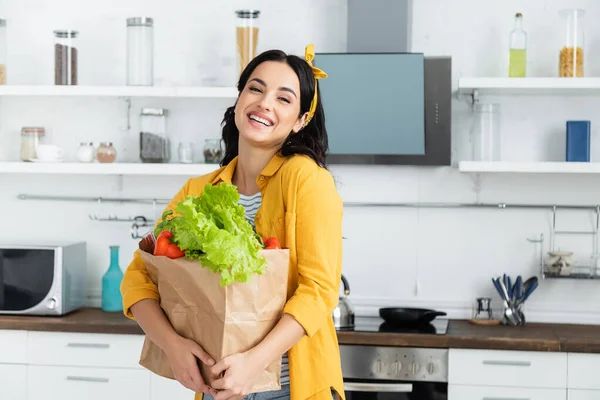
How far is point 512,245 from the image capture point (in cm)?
374

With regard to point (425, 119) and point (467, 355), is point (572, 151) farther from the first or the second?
point (467, 355)

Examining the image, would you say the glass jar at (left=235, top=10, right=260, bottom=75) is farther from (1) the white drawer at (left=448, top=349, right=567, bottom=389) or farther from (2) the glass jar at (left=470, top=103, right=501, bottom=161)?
(1) the white drawer at (left=448, top=349, right=567, bottom=389)

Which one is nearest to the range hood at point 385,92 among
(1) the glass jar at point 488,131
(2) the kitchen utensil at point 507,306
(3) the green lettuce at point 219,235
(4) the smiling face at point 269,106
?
(1) the glass jar at point 488,131

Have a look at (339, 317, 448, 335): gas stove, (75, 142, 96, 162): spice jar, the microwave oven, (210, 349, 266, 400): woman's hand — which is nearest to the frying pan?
(339, 317, 448, 335): gas stove

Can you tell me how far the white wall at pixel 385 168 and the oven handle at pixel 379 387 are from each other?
2.05 feet

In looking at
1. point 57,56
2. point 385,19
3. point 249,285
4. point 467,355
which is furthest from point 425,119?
point 249,285

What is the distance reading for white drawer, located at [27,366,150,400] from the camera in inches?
134

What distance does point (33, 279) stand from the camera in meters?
3.58

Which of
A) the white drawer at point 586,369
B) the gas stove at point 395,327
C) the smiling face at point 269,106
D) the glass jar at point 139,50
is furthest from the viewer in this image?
the glass jar at point 139,50

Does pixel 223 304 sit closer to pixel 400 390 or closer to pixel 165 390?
pixel 400 390

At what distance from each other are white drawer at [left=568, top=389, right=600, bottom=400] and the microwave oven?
6.98ft

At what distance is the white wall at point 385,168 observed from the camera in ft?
12.2

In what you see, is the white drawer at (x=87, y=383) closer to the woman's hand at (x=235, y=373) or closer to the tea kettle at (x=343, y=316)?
the tea kettle at (x=343, y=316)

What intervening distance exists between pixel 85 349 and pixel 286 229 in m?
2.01
